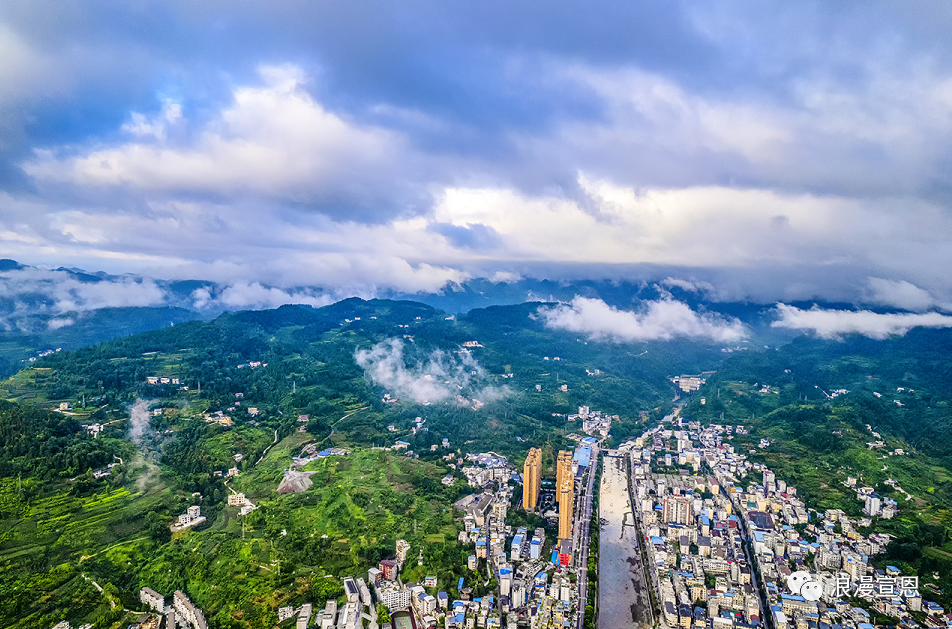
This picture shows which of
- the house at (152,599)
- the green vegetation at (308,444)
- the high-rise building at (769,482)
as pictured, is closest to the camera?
the house at (152,599)

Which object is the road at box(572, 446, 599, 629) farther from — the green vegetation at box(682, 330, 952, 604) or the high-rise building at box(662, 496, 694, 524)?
the green vegetation at box(682, 330, 952, 604)

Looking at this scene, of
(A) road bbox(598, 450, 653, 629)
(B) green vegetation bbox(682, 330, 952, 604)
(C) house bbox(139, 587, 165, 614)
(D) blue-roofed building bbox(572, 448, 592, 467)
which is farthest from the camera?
(D) blue-roofed building bbox(572, 448, 592, 467)

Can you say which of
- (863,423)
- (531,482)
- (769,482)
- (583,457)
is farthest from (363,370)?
(863,423)

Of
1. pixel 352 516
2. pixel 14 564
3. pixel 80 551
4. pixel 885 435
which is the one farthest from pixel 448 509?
pixel 885 435

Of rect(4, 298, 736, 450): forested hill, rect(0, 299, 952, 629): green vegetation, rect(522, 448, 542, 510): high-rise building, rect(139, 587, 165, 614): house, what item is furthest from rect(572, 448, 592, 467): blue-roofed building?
rect(139, 587, 165, 614): house

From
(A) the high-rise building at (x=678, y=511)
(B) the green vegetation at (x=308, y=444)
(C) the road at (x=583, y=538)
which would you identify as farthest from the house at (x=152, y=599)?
(A) the high-rise building at (x=678, y=511)

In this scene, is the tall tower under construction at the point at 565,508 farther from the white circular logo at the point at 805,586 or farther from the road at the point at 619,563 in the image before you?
the white circular logo at the point at 805,586

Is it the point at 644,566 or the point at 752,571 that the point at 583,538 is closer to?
the point at 644,566
